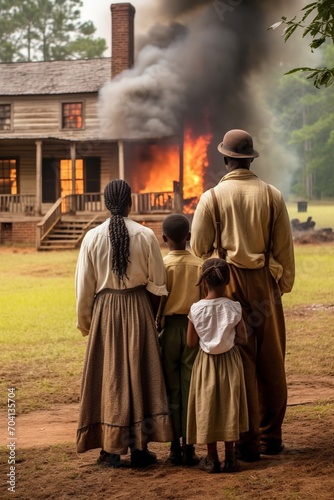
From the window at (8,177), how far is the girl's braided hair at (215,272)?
90.2ft

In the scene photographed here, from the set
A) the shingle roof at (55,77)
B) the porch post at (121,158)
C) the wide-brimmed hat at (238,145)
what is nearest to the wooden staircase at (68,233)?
the porch post at (121,158)

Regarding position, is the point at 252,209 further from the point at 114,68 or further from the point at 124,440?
the point at 114,68

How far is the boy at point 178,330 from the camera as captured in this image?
489cm

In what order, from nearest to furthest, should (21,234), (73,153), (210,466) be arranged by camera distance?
(210,466) → (21,234) → (73,153)

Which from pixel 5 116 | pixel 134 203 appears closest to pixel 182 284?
pixel 134 203

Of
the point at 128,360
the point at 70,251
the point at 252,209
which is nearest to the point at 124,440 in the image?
the point at 128,360

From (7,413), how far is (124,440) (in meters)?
2.45

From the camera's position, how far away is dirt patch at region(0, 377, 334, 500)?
14.1ft

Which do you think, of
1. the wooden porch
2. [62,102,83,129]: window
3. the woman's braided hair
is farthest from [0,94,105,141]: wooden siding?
the woman's braided hair

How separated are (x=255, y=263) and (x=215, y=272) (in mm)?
390

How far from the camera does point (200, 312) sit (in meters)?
4.73

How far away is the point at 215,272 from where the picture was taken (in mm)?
4711

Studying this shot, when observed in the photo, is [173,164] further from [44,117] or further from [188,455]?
[188,455]

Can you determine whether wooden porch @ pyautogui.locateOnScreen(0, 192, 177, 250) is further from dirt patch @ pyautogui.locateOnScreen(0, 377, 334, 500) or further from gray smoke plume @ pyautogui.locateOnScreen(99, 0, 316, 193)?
dirt patch @ pyautogui.locateOnScreen(0, 377, 334, 500)
